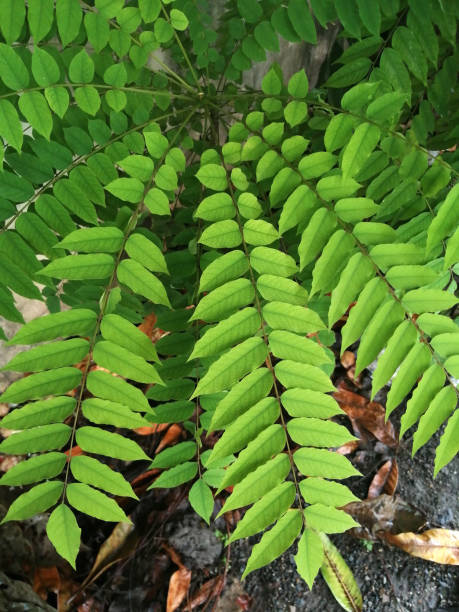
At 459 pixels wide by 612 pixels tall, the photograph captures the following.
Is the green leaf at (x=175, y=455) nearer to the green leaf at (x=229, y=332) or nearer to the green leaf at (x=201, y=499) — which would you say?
the green leaf at (x=201, y=499)

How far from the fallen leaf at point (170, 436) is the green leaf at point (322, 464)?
4.24ft

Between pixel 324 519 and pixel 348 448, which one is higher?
pixel 324 519

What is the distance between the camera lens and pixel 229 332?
0.92 metres

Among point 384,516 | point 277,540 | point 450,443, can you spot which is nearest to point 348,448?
point 384,516

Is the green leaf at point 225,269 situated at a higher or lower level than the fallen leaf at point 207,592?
higher

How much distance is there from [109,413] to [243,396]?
0.81ft

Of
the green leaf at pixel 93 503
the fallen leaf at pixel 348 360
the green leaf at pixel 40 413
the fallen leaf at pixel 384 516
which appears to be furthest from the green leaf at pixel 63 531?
the fallen leaf at pixel 348 360

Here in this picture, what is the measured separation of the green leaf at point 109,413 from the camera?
0.87 meters

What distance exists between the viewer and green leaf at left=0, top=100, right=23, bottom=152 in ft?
3.38

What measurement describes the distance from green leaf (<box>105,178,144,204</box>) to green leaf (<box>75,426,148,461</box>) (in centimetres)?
50

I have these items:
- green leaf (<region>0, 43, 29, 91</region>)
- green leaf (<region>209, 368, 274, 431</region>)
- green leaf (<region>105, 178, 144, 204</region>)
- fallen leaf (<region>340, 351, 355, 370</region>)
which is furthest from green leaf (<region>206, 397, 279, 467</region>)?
fallen leaf (<region>340, 351, 355, 370</region>)

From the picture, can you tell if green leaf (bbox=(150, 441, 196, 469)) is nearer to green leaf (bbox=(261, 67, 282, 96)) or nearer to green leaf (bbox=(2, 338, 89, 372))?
green leaf (bbox=(2, 338, 89, 372))

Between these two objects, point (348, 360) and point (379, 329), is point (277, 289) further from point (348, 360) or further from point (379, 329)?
point (348, 360)

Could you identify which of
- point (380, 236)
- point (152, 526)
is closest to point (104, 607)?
point (152, 526)
